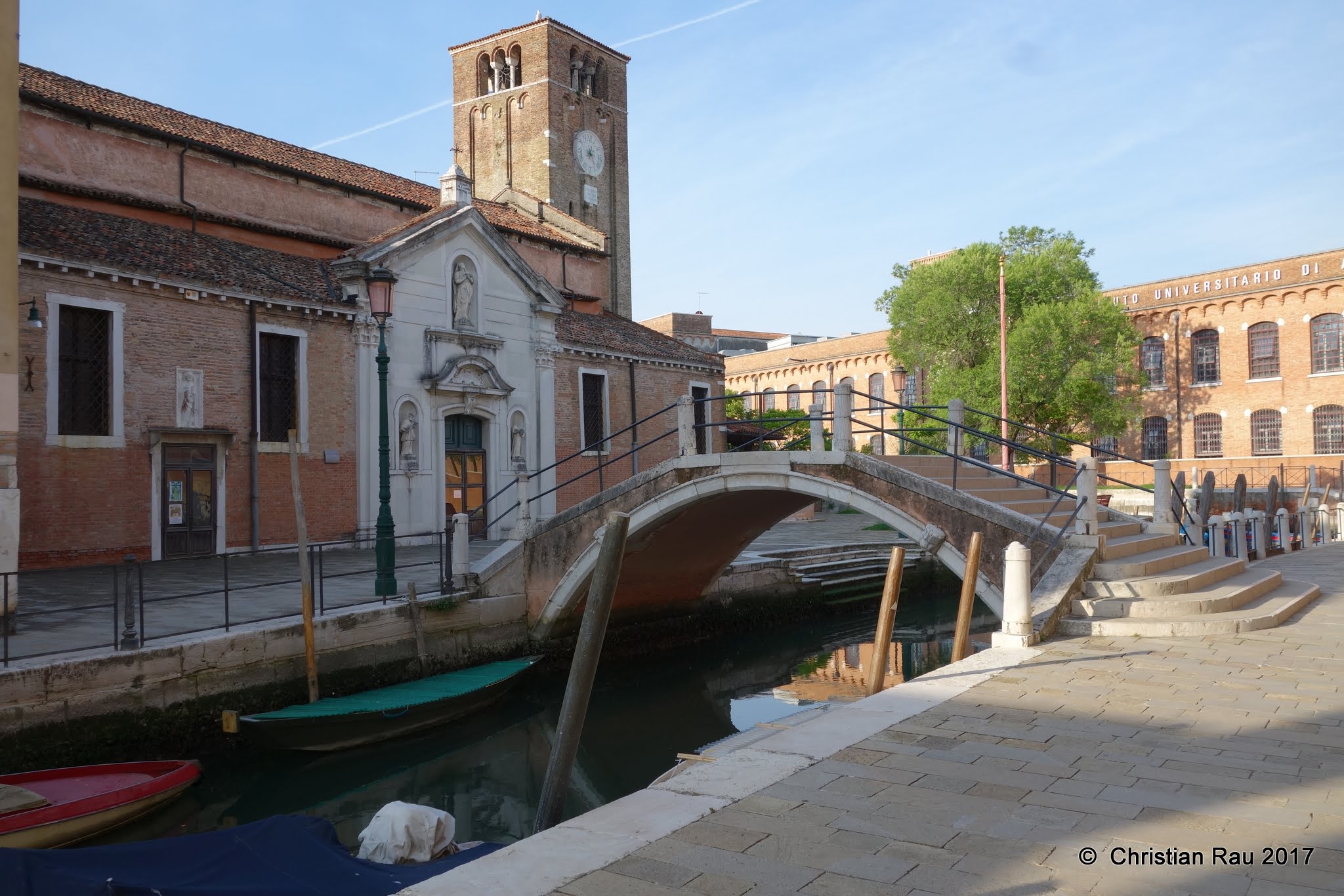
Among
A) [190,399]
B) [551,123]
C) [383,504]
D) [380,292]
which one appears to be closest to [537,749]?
[383,504]

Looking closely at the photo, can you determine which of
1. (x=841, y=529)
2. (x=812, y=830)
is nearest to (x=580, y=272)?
(x=841, y=529)

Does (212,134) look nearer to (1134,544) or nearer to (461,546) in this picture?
(461,546)

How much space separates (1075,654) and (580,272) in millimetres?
20263

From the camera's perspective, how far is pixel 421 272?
18.3 metres

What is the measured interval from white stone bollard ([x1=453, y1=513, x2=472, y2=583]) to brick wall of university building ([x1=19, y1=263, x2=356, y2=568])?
4.85 meters

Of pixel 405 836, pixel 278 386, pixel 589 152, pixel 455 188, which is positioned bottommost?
pixel 405 836

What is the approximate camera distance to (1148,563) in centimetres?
943

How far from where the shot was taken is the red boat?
21.5ft

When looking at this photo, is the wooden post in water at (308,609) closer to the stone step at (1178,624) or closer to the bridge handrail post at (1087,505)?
the stone step at (1178,624)

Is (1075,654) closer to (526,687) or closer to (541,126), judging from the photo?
(526,687)

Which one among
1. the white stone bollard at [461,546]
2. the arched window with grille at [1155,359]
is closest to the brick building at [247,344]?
the white stone bollard at [461,546]

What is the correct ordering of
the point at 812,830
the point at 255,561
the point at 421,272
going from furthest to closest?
the point at 421,272 → the point at 255,561 → the point at 812,830

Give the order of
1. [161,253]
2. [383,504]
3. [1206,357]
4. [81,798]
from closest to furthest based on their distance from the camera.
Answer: [81,798] < [383,504] < [161,253] < [1206,357]

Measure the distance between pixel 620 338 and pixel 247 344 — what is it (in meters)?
9.89
